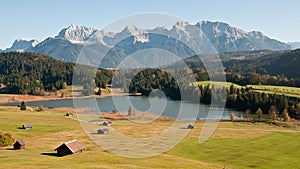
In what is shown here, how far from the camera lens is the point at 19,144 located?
2285 inches

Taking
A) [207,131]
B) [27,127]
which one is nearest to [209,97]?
[207,131]

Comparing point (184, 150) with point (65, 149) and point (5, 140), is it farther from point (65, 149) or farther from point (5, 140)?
point (5, 140)

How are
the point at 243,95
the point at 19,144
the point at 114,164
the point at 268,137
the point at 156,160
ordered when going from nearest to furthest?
the point at 114,164 < the point at 156,160 < the point at 19,144 < the point at 268,137 < the point at 243,95

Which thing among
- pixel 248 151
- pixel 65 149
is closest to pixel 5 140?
pixel 65 149

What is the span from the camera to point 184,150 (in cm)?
6725

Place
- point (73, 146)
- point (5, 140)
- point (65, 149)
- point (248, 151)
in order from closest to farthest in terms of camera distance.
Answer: point (65, 149) → point (73, 146) → point (5, 140) → point (248, 151)

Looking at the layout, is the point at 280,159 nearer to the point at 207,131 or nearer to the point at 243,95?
the point at 207,131

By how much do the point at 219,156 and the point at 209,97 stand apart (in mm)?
119340

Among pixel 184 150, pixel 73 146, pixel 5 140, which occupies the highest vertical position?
pixel 73 146

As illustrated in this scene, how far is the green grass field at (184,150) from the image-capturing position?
46.5 metres

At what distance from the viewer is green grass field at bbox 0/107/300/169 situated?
153ft

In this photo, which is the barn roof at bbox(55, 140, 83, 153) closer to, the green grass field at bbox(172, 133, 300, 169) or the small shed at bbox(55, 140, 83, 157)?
the small shed at bbox(55, 140, 83, 157)

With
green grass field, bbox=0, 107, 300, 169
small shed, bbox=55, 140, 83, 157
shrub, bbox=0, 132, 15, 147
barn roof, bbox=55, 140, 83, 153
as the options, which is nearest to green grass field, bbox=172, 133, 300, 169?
green grass field, bbox=0, 107, 300, 169

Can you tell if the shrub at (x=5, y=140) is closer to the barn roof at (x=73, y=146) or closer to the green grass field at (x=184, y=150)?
the green grass field at (x=184, y=150)
